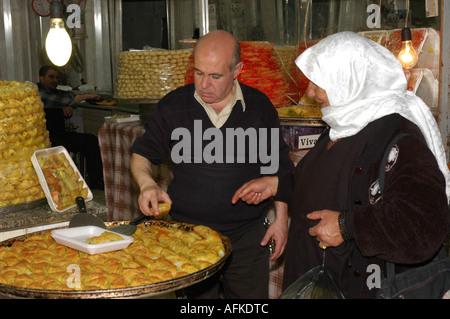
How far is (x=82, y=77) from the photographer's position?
8.55 meters

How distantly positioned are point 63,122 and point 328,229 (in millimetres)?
6171

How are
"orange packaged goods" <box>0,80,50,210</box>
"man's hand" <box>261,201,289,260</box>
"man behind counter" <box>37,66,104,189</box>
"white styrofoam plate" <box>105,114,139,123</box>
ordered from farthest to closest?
1. "man behind counter" <box>37,66,104,189</box>
2. "white styrofoam plate" <box>105,114,139,123</box>
3. "man's hand" <box>261,201,289,260</box>
4. "orange packaged goods" <box>0,80,50,210</box>

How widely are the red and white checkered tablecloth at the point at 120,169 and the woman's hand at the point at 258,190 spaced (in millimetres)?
2296

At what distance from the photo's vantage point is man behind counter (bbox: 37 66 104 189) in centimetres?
706

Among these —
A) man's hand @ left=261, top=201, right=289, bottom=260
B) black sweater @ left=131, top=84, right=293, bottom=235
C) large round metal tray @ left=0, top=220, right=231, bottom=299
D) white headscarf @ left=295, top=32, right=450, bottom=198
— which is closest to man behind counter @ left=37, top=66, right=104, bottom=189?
black sweater @ left=131, top=84, right=293, bottom=235

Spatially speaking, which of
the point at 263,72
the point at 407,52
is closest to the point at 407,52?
the point at 407,52

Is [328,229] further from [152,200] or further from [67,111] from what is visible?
[67,111]

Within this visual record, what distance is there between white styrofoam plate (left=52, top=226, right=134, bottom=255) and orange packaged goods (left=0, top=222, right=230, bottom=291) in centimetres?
3

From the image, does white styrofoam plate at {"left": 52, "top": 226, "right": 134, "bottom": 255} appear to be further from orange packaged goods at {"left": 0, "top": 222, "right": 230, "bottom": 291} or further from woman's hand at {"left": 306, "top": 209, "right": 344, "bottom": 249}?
woman's hand at {"left": 306, "top": 209, "right": 344, "bottom": 249}

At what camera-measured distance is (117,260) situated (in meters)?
1.86

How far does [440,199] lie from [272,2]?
2841 mm
